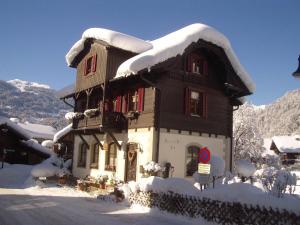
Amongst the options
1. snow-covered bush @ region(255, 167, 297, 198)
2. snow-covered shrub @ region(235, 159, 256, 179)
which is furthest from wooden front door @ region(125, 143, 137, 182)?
snow-covered bush @ region(255, 167, 297, 198)

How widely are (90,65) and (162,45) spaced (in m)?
6.70

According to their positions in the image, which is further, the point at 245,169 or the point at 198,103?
the point at 198,103

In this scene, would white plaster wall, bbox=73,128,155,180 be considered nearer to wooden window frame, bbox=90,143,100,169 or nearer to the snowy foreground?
wooden window frame, bbox=90,143,100,169

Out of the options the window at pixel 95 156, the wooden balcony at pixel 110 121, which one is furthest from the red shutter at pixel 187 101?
the window at pixel 95 156

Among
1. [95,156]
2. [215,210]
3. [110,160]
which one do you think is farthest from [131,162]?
[215,210]

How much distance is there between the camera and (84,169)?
25016 mm

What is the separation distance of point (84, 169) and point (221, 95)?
36.2ft

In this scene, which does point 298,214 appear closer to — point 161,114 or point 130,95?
point 161,114

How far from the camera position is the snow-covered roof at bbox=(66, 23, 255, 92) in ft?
59.0

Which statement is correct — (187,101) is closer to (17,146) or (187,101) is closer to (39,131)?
(17,146)

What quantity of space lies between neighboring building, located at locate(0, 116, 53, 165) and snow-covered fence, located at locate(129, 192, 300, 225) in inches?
989

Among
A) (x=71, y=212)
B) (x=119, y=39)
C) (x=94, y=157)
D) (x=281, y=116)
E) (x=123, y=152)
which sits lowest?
(x=71, y=212)

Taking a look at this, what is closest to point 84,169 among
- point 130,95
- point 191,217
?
point 130,95

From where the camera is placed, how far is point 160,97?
18.8 meters
